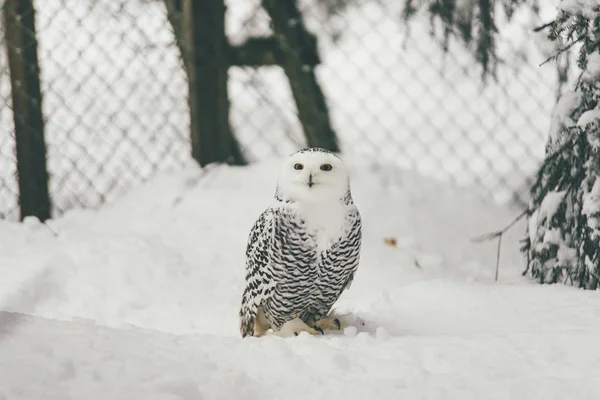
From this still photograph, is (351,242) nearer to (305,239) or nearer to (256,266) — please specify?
(305,239)

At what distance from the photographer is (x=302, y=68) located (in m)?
3.30

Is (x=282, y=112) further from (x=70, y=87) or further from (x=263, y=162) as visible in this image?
(x=70, y=87)

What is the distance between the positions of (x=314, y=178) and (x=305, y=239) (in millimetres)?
A: 160

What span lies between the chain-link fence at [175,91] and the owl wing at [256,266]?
1.44 m

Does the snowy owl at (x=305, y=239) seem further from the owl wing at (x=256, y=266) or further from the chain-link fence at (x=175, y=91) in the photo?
the chain-link fence at (x=175, y=91)

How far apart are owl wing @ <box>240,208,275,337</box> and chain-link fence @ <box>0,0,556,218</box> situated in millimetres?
1442

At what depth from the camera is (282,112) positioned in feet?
11.9

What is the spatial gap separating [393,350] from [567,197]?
0.95 meters

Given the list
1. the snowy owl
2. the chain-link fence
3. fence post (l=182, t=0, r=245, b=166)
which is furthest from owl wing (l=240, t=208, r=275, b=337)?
the chain-link fence

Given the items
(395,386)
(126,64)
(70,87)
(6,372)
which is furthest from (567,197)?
(70,87)

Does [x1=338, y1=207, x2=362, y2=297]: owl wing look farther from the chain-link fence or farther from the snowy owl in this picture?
the chain-link fence

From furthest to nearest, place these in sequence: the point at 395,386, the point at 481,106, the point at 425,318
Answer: the point at 481,106 → the point at 425,318 → the point at 395,386

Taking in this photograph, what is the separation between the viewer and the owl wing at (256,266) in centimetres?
199

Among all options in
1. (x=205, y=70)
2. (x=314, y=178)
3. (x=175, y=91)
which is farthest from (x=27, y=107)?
(x=314, y=178)
